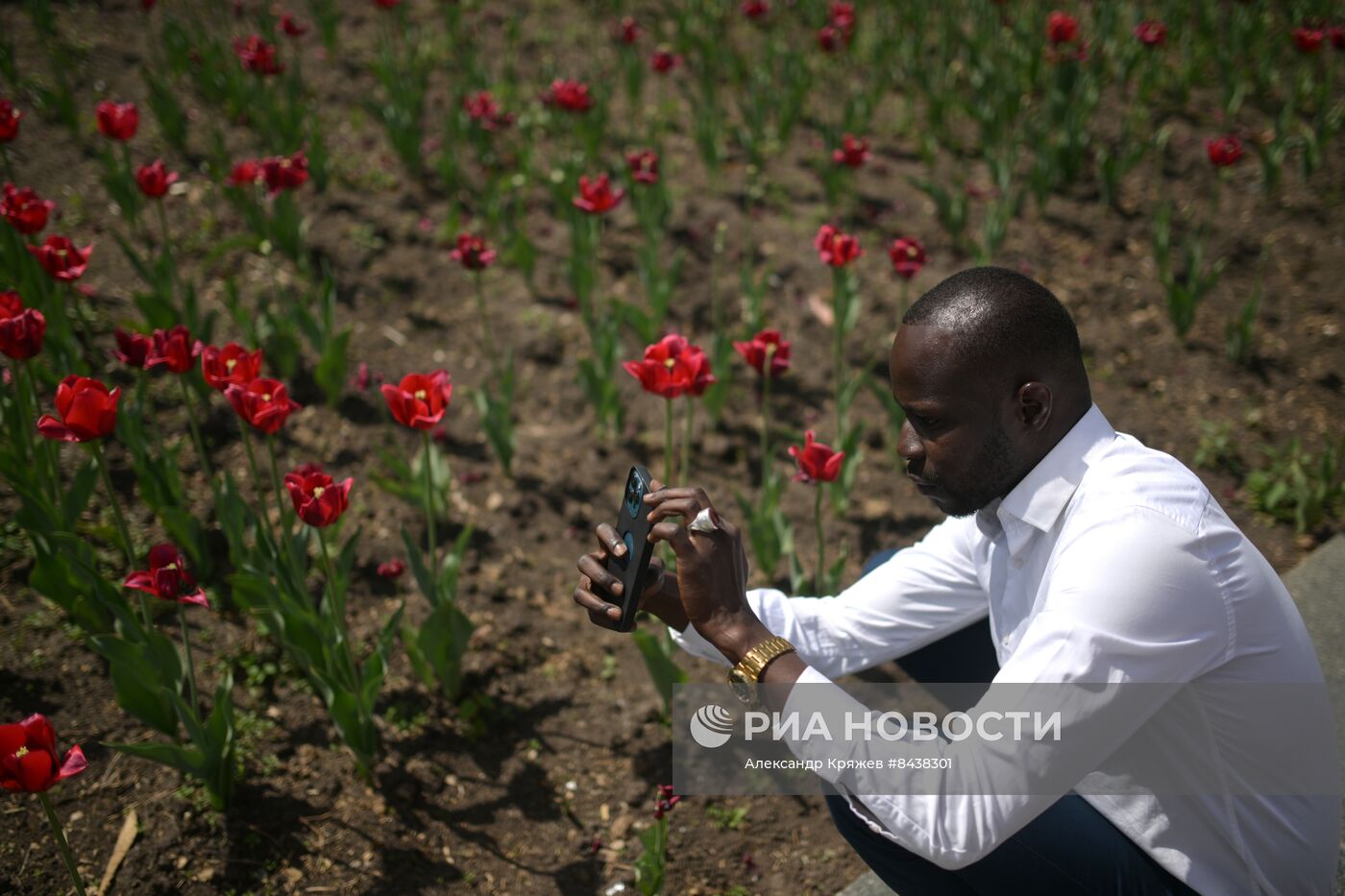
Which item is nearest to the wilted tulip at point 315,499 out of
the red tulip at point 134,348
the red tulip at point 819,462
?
the red tulip at point 134,348

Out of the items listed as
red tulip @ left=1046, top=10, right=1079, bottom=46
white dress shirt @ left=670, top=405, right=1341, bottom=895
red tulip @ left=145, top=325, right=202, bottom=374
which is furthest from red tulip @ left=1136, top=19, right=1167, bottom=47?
red tulip @ left=145, top=325, right=202, bottom=374

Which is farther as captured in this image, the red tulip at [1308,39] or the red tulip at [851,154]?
the red tulip at [1308,39]

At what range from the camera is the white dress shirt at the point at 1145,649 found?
5.15ft

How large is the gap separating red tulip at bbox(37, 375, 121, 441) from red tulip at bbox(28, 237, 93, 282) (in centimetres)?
71

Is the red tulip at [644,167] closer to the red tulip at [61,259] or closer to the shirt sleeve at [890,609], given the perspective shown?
the red tulip at [61,259]

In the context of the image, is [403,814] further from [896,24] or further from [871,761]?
[896,24]

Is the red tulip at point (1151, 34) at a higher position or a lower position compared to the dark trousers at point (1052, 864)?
higher

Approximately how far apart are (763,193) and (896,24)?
1.72m

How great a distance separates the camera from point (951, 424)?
1.76m

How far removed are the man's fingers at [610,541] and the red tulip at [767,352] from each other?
43.7 inches

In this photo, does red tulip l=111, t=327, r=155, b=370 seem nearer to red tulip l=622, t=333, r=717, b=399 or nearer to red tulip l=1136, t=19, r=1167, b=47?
red tulip l=622, t=333, r=717, b=399

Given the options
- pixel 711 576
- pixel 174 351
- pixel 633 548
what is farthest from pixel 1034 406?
pixel 174 351

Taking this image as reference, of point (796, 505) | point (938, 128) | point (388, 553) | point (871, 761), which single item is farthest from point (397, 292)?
point (871, 761)

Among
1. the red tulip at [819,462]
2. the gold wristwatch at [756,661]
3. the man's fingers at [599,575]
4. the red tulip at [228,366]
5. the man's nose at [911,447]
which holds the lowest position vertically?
the red tulip at [819,462]
